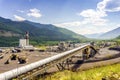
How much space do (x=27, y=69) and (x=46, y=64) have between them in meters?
13.9

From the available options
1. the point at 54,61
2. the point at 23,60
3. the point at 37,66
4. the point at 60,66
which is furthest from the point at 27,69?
the point at 23,60

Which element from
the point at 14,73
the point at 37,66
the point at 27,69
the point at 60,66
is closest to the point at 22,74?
the point at 27,69

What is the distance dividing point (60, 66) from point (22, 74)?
3682 centimetres

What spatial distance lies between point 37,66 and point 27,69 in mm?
6135

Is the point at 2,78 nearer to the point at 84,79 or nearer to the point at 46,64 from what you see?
the point at 84,79

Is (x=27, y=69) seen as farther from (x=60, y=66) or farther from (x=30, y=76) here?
(x=60, y=66)

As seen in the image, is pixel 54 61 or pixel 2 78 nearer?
pixel 2 78

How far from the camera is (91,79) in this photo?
33344 mm

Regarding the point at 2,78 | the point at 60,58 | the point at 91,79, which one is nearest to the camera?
the point at 2,78

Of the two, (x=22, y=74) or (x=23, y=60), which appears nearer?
(x=22, y=74)

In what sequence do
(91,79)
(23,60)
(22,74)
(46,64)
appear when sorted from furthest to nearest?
1. (23,60)
2. (46,64)
3. (22,74)
4. (91,79)

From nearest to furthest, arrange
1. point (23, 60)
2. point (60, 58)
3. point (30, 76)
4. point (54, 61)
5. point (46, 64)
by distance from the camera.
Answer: point (30, 76) < point (46, 64) < point (54, 61) < point (60, 58) < point (23, 60)

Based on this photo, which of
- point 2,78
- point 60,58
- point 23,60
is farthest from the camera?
point 23,60

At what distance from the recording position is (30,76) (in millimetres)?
39781
